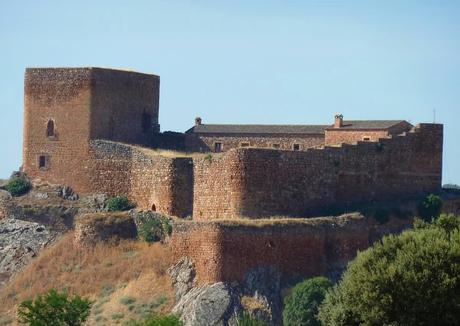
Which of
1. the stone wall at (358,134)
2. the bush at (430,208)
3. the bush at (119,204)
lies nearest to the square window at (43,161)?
the bush at (119,204)

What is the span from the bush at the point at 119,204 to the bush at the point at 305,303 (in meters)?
14.1

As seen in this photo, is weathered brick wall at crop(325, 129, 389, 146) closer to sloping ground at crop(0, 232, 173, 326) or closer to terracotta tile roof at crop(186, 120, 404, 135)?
terracotta tile roof at crop(186, 120, 404, 135)

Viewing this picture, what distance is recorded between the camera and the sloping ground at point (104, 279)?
8119 centimetres

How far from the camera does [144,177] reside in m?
88.8

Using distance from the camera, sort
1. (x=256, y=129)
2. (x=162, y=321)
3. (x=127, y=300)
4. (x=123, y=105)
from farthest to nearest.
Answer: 1. (x=256, y=129)
2. (x=123, y=105)
3. (x=127, y=300)
4. (x=162, y=321)

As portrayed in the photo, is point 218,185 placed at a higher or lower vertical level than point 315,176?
lower

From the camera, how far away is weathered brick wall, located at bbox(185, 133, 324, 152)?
91.9 m

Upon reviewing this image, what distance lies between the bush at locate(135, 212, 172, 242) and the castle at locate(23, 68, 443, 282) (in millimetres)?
823

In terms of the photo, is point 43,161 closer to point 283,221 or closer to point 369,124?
point 369,124

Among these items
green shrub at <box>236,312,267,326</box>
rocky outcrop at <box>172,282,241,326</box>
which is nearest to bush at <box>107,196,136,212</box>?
rocky outcrop at <box>172,282,241,326</box>

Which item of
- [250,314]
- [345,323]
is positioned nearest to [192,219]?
[250,314]

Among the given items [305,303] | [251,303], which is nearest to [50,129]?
[251,303]

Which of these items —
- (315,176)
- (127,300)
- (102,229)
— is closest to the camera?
(127,300)

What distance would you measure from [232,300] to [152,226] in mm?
9021
